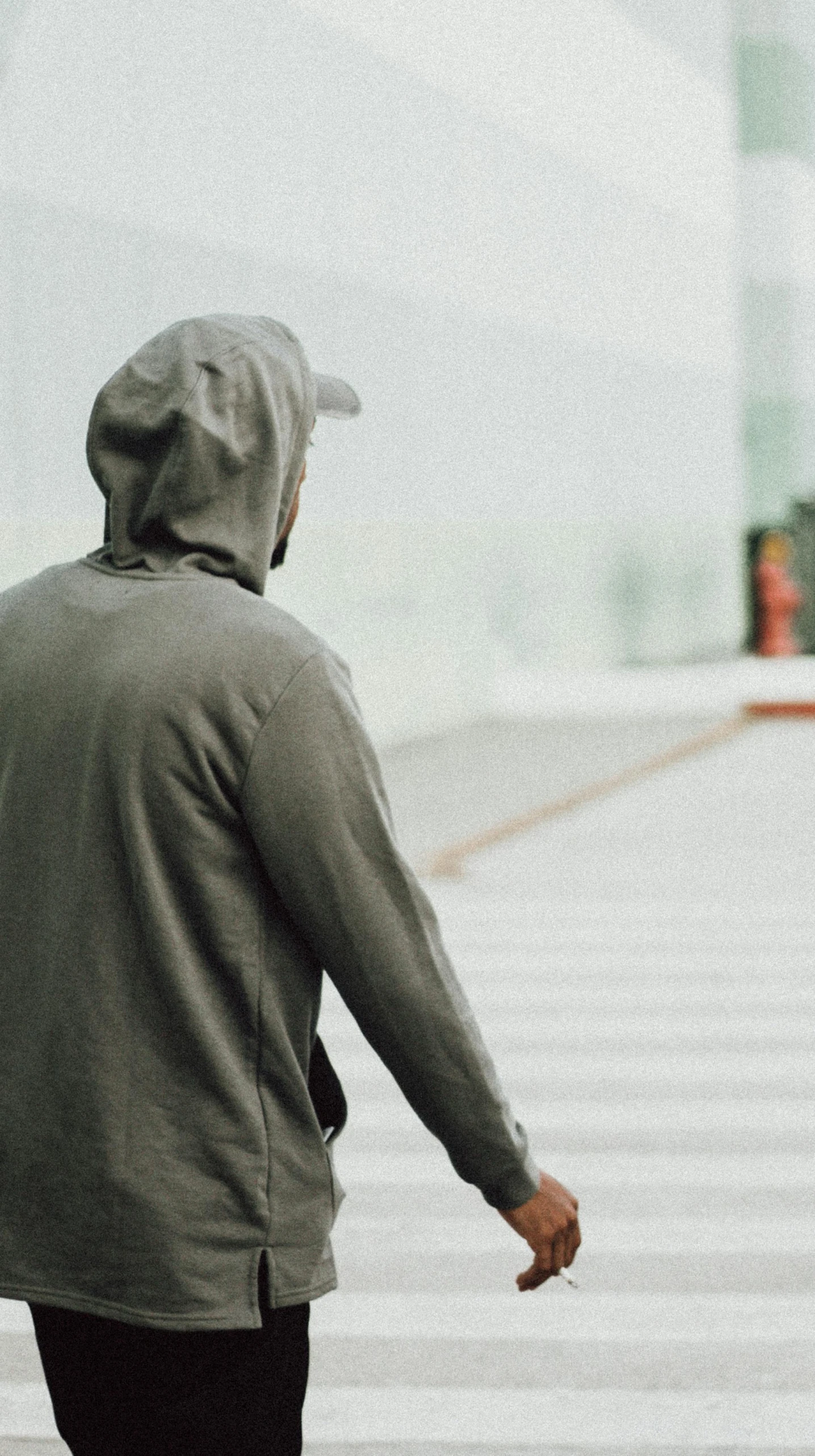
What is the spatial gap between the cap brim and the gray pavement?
217 centimetres

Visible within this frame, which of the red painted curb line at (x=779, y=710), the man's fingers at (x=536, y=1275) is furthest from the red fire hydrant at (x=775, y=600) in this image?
the man's fingers at (x=536, y=1275)

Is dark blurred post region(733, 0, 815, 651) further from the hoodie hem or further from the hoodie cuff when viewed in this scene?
the hoodie hem

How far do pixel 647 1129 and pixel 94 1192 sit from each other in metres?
4.48

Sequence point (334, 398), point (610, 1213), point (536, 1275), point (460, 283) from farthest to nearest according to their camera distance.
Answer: point (460, 283) → point (610, 1213) → point (334, 398) → point (536, 1275)

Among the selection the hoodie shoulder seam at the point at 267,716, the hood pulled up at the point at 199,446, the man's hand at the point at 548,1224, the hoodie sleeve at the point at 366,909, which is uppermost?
the hood pulled up at the point at 199,446

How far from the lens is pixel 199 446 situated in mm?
2473

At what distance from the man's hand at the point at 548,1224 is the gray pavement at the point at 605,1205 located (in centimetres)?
175

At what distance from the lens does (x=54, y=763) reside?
8.13ft

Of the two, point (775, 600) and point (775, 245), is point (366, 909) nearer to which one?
point (775, 600)

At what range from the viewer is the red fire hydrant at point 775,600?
28953mm

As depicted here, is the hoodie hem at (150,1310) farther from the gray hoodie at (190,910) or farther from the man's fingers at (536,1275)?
the man's fingers at (536,1275)

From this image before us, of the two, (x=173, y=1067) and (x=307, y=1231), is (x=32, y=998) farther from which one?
(x=307, y=1231)

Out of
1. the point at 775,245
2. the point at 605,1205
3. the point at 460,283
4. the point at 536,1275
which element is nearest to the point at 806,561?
the point at 775,245

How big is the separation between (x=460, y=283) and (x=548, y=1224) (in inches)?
781
